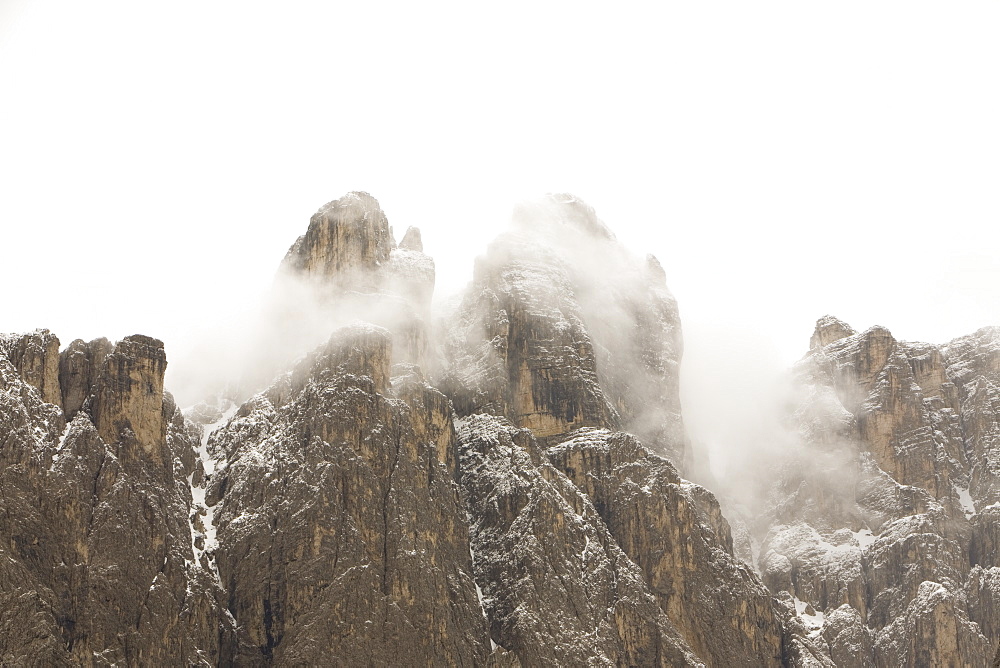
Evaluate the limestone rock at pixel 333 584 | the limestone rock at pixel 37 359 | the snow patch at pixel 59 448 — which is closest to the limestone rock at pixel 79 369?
the limestone rock at pixel 37 359

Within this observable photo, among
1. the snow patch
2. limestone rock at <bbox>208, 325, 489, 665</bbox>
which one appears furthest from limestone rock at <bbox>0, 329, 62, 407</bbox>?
limestone rock at <bbox>208, 325, 489, 665</bbox>

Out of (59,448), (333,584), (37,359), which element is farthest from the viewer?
(333,584)

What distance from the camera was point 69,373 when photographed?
627ft

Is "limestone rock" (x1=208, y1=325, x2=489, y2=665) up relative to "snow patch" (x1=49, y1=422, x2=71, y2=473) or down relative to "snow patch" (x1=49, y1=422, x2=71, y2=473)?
down

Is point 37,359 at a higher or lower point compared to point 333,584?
higher

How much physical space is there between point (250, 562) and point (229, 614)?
22.9 feet

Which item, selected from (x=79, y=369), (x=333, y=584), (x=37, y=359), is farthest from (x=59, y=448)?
(x=333, y=584)

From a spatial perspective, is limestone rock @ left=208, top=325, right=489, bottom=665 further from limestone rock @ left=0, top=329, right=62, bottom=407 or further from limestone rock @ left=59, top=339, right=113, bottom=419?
limestone rock @ left=0, top=329, right=62, bottom=407

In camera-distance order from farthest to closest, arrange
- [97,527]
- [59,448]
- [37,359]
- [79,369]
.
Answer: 1. [79,369]
2. [37,359]
3. [59,448]
4. [97,527]

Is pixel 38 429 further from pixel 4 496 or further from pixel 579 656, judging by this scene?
pixel 579 656

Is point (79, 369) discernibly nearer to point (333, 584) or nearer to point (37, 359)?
point (37, 359)

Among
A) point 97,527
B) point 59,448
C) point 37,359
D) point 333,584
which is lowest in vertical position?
point 333,584

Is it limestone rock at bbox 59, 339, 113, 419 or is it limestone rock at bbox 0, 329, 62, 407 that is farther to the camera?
limestone rock at bbox 59, 339, 113, 419

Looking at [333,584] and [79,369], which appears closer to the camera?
[333,584]
